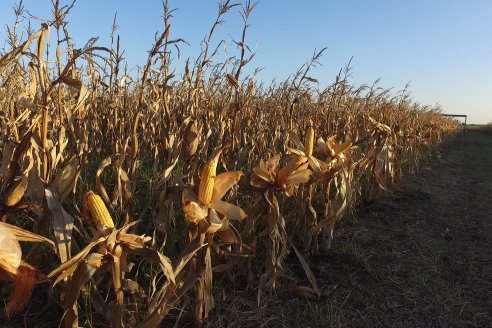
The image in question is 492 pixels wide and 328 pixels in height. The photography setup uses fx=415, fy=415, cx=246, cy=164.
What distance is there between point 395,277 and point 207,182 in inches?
70.7

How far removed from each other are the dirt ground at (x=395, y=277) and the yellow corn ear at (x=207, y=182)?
0.76 m

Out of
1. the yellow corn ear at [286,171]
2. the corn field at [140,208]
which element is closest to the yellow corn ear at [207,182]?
the corn field at [140,208]

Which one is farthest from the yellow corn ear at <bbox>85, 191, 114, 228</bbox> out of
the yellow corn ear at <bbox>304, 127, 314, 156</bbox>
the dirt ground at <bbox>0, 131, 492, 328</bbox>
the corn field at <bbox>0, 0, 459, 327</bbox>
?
the yellow corn ear at <bbox>304, 127, 314, 156</bbox>

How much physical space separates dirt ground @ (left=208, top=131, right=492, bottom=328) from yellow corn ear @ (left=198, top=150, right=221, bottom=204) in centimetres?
76

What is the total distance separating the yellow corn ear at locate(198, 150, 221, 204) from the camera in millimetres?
1579

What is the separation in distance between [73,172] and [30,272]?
0.47 m

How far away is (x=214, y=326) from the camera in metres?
2.01

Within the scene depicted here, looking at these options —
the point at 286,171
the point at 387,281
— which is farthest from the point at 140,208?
the point at 387,281

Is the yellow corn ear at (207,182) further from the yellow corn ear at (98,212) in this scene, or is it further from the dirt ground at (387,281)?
the dirt ground at (387,281)

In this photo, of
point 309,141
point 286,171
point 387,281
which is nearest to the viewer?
point 286,171

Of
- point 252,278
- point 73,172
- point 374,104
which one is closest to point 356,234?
point 252,278

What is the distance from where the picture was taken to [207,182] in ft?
5.21

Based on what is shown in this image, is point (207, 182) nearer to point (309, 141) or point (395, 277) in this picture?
point (309, 141)

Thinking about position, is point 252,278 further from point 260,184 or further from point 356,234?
point 356,234
